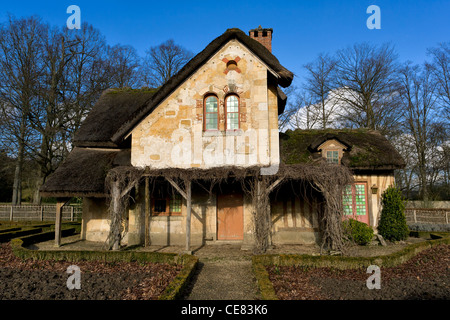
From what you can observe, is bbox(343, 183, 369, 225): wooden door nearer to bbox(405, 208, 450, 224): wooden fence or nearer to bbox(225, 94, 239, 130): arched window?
bbox(225, 94, 239, 130): arched window

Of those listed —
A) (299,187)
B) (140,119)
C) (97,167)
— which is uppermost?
(140,119)

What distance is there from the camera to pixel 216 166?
11258 millimetres

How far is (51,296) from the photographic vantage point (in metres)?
5.97

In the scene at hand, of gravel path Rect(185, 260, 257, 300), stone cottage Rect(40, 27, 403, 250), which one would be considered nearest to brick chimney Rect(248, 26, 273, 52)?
stone cottage Rect(40, 27, 403, 250)

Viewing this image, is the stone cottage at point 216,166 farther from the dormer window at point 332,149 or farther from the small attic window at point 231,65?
the dormer window at point 332,149

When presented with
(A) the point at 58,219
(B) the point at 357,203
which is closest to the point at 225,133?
(B) the point at 357,203

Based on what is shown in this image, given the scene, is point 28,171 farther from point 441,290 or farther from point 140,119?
point 441,290

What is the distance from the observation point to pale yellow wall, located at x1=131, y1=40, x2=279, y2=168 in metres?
11.4

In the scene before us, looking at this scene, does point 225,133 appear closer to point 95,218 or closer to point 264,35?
point 264,35

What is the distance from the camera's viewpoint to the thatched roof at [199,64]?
11539 mm

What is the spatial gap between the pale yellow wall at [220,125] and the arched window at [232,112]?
212 millimetres

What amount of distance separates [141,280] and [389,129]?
28.4 m

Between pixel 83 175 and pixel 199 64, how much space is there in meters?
6.55
